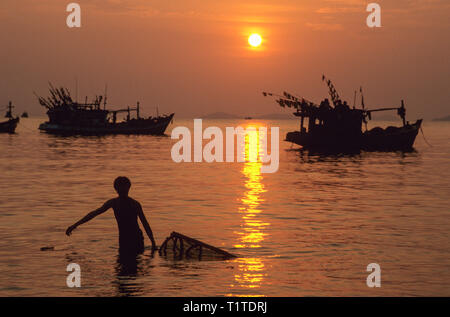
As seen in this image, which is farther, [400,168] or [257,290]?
[400,168]

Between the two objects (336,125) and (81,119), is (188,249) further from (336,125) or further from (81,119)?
(81,119)

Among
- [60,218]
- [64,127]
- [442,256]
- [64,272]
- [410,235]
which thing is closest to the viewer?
[64,272]

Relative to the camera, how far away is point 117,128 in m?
111

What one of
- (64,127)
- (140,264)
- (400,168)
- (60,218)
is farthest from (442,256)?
(64,127)

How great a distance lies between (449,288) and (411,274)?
1174mm

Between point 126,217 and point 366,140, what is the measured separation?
57.1 meters

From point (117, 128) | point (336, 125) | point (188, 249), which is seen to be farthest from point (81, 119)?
point (188, 249)

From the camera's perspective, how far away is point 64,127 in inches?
4311

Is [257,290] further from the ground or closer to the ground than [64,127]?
closer to the ground

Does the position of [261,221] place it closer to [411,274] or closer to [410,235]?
[410,235]

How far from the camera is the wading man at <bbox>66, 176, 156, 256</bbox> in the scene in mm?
12478

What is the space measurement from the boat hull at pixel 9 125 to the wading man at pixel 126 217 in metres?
105

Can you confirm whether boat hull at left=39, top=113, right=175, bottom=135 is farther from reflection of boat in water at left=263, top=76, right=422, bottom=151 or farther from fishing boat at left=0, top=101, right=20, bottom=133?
reflection of boat in water at left=263, top=76, right=422, bottom=151

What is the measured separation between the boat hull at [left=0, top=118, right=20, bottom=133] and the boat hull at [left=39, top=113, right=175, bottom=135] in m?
5.36
